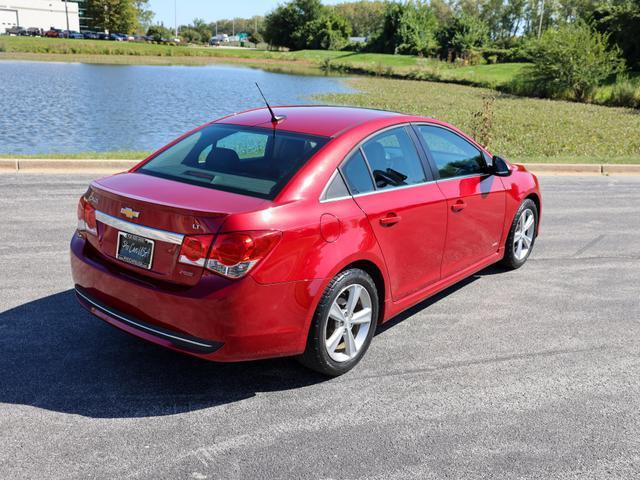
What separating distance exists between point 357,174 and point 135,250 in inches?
59.2

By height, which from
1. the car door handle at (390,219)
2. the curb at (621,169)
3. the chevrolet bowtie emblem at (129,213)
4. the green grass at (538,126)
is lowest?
the curb at (621,169)

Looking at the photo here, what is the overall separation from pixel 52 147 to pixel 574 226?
44.5 feet

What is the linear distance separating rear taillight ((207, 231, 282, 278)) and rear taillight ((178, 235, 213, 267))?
0.04 m

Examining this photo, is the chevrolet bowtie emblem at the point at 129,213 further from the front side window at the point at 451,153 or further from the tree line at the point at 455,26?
the tree line at the point at 455,26

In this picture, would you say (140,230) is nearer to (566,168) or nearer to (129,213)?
(129,213)

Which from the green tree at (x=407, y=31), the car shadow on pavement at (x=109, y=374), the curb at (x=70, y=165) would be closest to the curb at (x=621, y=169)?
the curb at (x=70, y=165)

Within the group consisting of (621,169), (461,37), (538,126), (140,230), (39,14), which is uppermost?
(39,14)

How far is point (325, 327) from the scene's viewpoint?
388cm

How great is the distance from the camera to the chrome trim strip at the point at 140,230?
3561 millimetres

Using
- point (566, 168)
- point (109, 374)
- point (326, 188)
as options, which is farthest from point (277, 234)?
point (566, 168)

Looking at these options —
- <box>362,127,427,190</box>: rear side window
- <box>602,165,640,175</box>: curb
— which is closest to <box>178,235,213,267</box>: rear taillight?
<box>362,127,427,190</box>: rear side window

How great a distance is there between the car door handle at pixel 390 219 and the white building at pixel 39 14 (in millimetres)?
139456

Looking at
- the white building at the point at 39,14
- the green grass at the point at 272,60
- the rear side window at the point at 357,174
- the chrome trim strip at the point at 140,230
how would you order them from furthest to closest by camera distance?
1. the white building at the point at 39,14
2. the green grass at the point at 272,60
3. the rear side window at the point at 357,174
4. the chrome trim strip at the point at 140,230

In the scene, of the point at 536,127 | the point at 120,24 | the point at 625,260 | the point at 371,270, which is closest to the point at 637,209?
the point at 625,260
